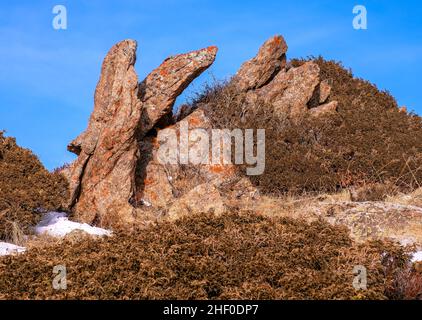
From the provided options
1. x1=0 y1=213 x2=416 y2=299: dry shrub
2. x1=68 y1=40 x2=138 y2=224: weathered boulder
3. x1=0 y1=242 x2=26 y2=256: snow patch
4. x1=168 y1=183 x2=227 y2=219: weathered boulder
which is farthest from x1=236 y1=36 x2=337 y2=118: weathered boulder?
x1=0 y1=213 x2=416 y2=299: dry shrub

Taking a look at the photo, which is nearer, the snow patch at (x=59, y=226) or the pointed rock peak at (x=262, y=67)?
the snow patch at (x=59, y=226)

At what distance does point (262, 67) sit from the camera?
21.0 metres

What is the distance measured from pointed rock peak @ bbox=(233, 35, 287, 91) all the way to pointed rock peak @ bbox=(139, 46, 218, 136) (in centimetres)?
268

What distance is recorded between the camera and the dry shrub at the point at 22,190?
1391 centimetres

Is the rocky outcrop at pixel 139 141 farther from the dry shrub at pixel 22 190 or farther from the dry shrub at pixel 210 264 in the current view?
the dry shrub at pixel 210 264

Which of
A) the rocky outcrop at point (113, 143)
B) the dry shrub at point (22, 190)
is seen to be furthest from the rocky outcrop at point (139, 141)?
the dry shrub at point (22, 190)

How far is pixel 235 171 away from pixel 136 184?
8.49 feet

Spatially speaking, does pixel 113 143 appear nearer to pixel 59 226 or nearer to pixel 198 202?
pixel 59 226

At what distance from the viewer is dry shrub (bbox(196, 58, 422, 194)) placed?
17641 millimetres

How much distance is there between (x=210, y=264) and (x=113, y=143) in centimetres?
825

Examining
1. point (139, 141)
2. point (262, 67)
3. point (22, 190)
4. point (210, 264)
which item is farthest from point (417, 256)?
point (262, 67)

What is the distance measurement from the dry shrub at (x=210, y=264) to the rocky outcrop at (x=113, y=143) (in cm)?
562
